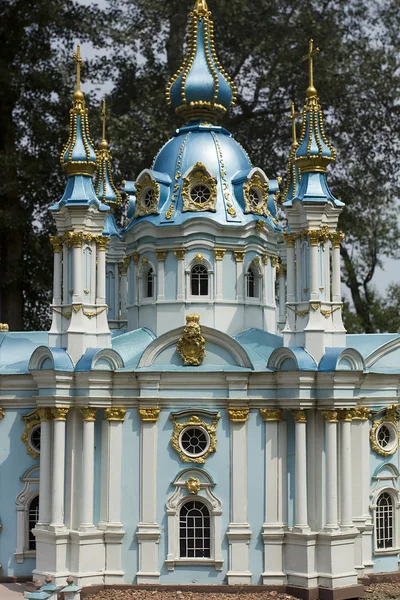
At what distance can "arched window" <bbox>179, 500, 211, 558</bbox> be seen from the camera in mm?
20203

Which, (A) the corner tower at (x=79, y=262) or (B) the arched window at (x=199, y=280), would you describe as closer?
(A) the corner tower at (x=79, y=262)

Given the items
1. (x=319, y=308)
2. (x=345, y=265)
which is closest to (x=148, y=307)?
(x=319, y=308)

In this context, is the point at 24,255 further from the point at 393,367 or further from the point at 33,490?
the point at 393,367

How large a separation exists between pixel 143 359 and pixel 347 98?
60.4 feet

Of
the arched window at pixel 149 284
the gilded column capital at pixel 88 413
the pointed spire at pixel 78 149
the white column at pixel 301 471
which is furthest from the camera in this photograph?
the arched window at pixel 149 284

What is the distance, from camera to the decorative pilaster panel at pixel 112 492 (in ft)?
65.9

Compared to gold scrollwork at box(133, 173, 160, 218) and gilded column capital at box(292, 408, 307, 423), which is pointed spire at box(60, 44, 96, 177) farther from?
gilded column capital at box(292, 408, 307, 423)

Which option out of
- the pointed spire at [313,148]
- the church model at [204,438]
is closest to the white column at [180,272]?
the church model at [204,438]

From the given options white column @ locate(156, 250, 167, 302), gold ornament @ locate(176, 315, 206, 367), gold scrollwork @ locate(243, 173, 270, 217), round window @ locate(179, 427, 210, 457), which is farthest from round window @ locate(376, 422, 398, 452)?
white column @ locate(156, 250, 167, 302)

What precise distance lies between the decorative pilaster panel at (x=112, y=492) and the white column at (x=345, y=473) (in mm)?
4320

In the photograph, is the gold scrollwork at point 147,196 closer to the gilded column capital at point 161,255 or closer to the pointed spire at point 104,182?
the gilded column capital at point 161,255

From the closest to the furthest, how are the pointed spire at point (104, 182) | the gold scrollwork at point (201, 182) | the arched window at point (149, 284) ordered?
the gold scrollwork at point (201, 182), the arched window at point (149, 284), the pointed spire at point (104, 182)

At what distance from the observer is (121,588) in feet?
65.4

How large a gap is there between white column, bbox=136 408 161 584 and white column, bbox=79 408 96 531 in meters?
0.97
